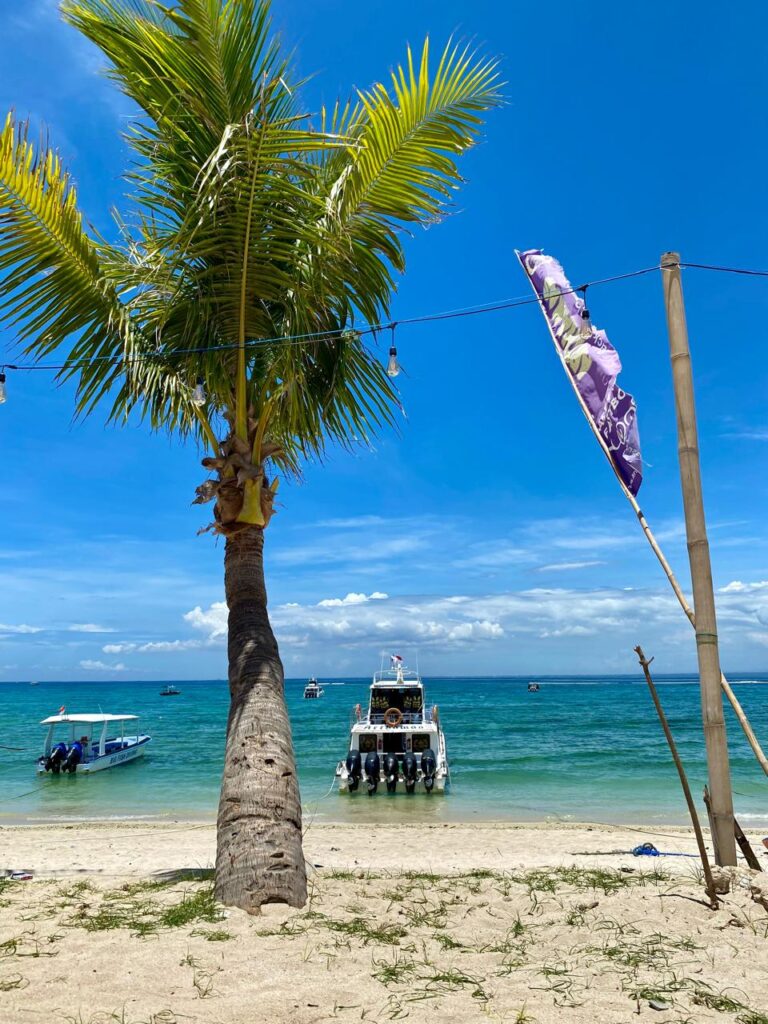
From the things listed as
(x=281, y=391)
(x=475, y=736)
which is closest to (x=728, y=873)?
(x=281, y=391)

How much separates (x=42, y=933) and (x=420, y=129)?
22.6 ft

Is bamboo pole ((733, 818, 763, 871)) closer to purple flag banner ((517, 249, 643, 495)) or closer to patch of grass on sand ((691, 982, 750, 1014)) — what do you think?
patch of grass on sand ((691, 982, 750, 1014))

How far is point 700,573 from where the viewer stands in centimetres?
608

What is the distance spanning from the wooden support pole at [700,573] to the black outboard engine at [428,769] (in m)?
15.2

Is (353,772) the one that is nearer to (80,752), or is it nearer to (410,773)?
(410,773)

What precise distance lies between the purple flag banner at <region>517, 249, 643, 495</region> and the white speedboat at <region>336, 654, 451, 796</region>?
15850mm

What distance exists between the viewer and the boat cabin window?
23734mm

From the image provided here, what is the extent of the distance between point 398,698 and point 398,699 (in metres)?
0.03

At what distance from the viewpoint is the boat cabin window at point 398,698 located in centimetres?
2373

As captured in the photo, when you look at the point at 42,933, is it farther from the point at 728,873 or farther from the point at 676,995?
the point at 728,873

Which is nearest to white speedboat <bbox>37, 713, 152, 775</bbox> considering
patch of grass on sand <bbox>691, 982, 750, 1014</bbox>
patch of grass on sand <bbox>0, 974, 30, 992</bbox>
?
patch of grass on sand <bbox>0, 974, 30, 992</bbox>

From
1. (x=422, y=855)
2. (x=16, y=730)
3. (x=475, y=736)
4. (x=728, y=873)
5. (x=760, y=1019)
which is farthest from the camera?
(x=16, y=730)

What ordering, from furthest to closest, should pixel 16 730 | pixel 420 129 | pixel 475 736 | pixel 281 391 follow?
pixel 16 730 → pixel 475 736 → pixel 281 391 → pixel 420 129

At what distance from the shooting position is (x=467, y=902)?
18.4ft
